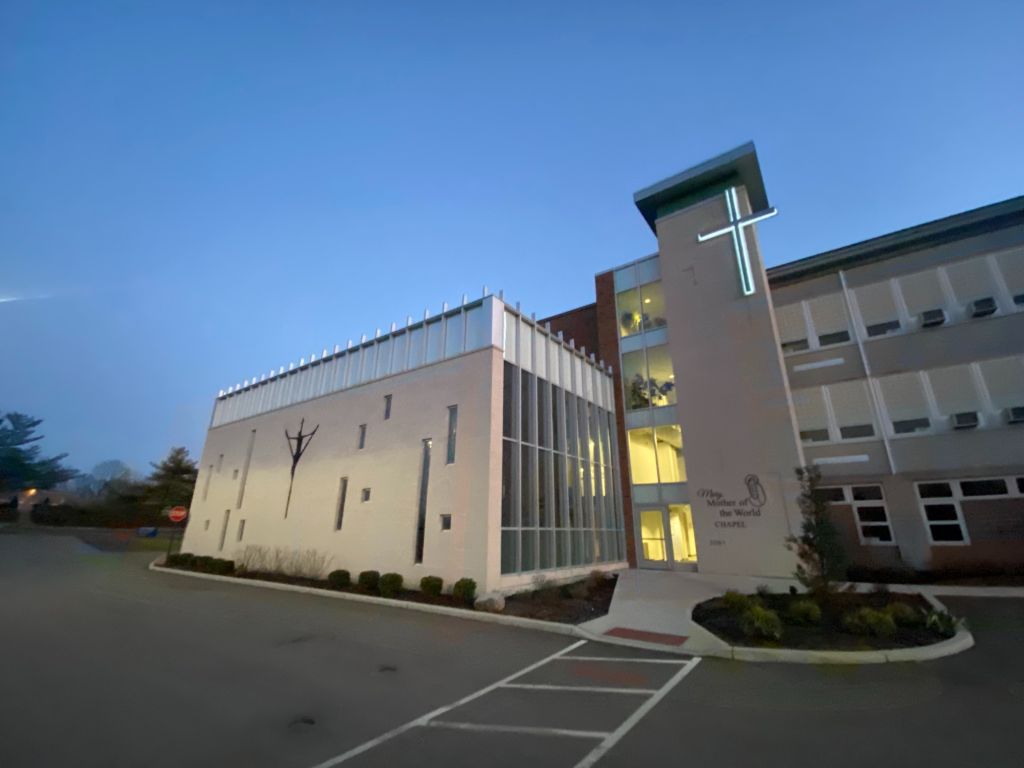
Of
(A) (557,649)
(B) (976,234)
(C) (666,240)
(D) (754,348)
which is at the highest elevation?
(C) (666,240)

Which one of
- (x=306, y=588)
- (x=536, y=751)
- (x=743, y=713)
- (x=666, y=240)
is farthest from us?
(x=666, y=240)

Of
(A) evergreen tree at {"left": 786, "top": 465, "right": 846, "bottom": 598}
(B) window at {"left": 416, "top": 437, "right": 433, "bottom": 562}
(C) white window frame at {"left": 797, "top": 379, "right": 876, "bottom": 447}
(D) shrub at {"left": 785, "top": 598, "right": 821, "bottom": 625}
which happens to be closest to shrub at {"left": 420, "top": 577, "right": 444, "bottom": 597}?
(B) window at {"left": 416, "top": 437, "right": 433, "bottom": 562}

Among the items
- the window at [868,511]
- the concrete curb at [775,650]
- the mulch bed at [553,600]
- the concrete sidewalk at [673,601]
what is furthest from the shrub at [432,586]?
the window at [868,511]

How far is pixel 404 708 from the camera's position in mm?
4930

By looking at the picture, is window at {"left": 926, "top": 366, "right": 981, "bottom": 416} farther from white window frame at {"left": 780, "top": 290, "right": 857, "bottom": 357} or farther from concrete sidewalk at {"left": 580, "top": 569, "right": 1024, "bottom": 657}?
concrete sidewalk at {"left": 580, "top": 569, "right": 1024, "bottom": 657}

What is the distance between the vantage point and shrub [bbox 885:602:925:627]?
818cm

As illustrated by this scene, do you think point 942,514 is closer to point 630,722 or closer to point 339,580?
point 630,722

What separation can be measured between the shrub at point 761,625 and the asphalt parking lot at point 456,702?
1238mm

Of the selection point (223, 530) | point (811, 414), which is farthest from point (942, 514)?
point (223, 530)

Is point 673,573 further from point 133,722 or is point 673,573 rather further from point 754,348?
point 133,722

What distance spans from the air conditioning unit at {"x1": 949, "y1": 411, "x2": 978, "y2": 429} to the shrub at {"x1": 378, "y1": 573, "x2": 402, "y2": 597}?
1945cm

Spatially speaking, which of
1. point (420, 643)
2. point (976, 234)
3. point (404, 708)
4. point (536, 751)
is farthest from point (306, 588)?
point (976, 234)

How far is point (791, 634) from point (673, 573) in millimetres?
8613

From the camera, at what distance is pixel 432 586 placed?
1219cm
